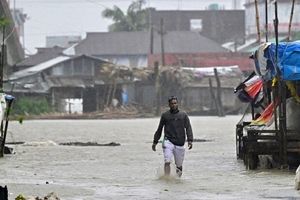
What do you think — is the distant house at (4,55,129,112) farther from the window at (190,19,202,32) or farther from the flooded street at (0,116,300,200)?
the window at (190,19,202,32)

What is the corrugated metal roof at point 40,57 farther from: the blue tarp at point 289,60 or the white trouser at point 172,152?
the white trouser at point 172,152

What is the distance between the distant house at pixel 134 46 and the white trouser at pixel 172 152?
3512 inches

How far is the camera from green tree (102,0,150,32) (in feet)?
381

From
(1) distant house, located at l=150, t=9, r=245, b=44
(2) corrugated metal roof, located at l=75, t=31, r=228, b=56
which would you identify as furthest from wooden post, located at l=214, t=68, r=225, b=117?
(1) distant house, located at l=150, t=9, r=245, b=44

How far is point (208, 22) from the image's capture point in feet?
431

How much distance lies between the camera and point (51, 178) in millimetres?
18000

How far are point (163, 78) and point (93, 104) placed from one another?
5927 millimetres

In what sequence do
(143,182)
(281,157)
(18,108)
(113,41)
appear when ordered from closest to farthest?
(143,182) → (281,157) → (18,108) → (113,41)

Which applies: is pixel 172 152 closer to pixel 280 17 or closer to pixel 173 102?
pixel 173 102

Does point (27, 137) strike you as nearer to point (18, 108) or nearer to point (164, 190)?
point (164, 190)

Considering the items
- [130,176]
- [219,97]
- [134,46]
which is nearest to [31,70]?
[219,97]

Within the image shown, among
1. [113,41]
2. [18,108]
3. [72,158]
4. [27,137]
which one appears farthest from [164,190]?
[113,41]

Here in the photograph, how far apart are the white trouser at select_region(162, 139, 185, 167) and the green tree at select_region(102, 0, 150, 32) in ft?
317

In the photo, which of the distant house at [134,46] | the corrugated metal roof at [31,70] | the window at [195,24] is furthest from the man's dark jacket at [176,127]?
→ the window at [195,24]
